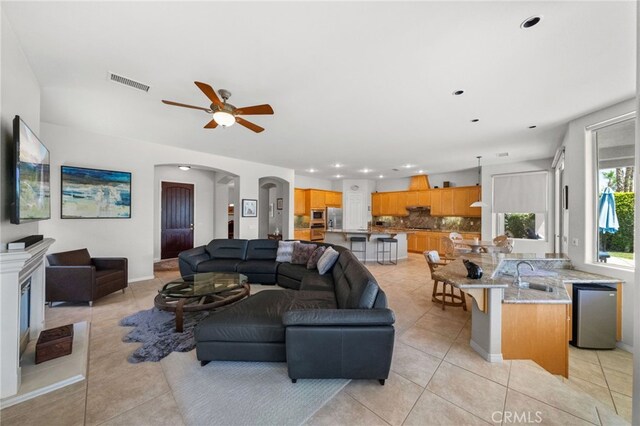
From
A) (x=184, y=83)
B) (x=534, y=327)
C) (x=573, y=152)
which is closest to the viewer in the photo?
(x=534, y=327)

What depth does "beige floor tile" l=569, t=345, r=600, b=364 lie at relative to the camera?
8.80 feet

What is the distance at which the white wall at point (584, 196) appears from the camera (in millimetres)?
2955

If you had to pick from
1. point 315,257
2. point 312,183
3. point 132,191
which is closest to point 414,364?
point 315,257

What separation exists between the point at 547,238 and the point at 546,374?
17.6 ft

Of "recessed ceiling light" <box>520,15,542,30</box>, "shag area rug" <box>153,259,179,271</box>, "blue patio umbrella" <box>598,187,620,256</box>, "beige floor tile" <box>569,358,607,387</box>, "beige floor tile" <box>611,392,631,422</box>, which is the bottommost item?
"beige floor tile" <box>569,358,607,387</box>

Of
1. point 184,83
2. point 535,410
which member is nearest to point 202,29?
point 184,83

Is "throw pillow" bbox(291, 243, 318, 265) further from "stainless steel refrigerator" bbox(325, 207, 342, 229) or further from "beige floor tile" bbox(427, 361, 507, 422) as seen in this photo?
"stainless steel refrigerator" bbox(325, 207, 342, 229)

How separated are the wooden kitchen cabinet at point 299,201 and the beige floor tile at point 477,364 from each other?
22.5 ft

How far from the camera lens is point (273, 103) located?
10.1 ft

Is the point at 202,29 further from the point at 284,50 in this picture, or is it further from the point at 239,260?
the point at 239,260

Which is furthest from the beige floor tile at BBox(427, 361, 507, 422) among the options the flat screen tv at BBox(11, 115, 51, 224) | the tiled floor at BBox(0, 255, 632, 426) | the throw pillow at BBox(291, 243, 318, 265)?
the flat screen tv at BBox(11, 115, 51, 224)

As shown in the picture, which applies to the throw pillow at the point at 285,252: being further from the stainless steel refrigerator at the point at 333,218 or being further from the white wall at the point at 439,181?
the white wall at the point at 439,181

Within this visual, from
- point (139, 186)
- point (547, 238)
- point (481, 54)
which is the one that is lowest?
point (547, 238)

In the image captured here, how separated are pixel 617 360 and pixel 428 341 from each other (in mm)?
2018
